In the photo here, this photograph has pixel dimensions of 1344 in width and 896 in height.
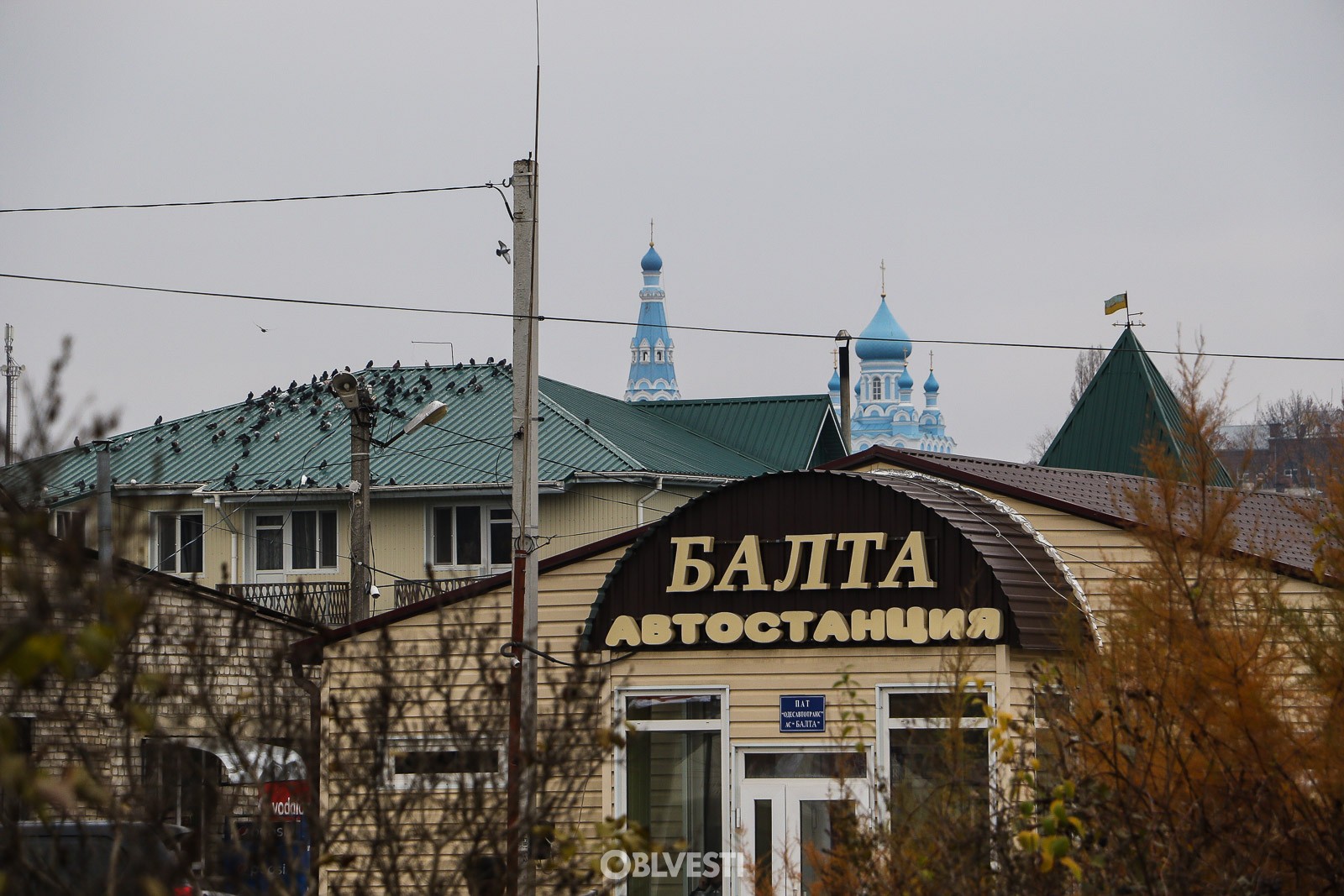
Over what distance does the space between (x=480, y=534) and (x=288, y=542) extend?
4.42 meters

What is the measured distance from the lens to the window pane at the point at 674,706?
50.2ft

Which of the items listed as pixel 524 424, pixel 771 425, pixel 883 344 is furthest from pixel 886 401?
pixel 524 424

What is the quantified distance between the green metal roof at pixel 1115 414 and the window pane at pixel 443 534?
1270cm

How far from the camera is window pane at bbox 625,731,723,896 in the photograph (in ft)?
49.8

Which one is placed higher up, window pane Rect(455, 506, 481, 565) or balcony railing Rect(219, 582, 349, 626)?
window pane Rect(455, 506, 481, 565)

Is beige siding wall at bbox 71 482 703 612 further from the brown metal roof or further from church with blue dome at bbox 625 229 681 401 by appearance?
church with blue dome at bbox 625 229 681 401

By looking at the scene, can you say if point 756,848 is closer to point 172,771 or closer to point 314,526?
point 172,771

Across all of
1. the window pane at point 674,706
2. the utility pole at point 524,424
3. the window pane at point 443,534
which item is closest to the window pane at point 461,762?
the utility pole at point 524,424

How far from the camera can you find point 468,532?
33188mm

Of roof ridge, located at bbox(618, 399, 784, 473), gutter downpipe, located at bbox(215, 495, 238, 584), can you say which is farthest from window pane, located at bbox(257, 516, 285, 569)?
roof ridge, located at bbox(618, 399, 784, 473)

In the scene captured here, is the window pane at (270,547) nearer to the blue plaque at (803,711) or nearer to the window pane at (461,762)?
the blue plaque at (803,711)

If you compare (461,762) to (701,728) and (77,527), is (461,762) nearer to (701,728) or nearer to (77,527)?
(77,527)

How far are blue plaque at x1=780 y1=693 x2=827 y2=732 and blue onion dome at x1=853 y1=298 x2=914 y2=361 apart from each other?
9720cm

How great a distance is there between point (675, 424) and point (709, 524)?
2617cm
